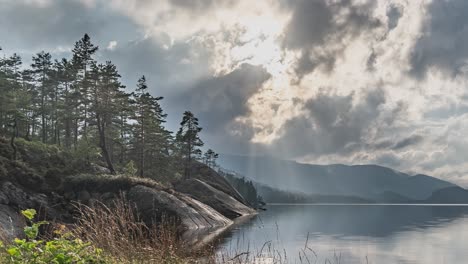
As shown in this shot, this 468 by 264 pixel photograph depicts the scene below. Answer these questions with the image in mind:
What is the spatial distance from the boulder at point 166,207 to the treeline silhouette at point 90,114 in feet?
30.4

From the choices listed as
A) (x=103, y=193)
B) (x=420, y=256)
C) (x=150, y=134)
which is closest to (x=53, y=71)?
(x=150, y=134)

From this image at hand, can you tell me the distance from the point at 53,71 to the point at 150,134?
21.5m

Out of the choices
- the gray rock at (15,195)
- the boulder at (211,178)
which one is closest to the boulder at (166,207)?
the gray rock at (15,195)

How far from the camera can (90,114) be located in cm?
6078

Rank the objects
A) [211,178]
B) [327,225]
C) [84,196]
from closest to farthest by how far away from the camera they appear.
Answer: [84,196]
[327,225]
[211,178]

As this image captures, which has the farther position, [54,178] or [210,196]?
[210,196]

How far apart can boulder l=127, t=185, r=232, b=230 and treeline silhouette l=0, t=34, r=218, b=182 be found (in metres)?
9.27

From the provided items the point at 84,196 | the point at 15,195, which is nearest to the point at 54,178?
the point at 84,196

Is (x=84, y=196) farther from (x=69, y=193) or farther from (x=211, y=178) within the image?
(x=211, y=178)

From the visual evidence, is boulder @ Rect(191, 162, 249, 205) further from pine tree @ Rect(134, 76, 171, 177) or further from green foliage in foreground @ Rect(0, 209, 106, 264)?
green foliage in foreground @ Rect(0, 209, 106, 264)

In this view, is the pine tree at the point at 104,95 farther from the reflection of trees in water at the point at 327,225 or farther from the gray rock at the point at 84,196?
the reflection of trees in water at the point at 327,225

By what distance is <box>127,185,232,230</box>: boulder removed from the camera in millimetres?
40094

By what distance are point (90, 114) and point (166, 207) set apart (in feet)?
85.6

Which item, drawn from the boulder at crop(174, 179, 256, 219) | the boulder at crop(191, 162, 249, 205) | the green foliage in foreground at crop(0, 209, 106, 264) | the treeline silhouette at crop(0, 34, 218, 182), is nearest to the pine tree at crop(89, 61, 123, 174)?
the treeline silhouette at crop(0, 34, 218, 182)
